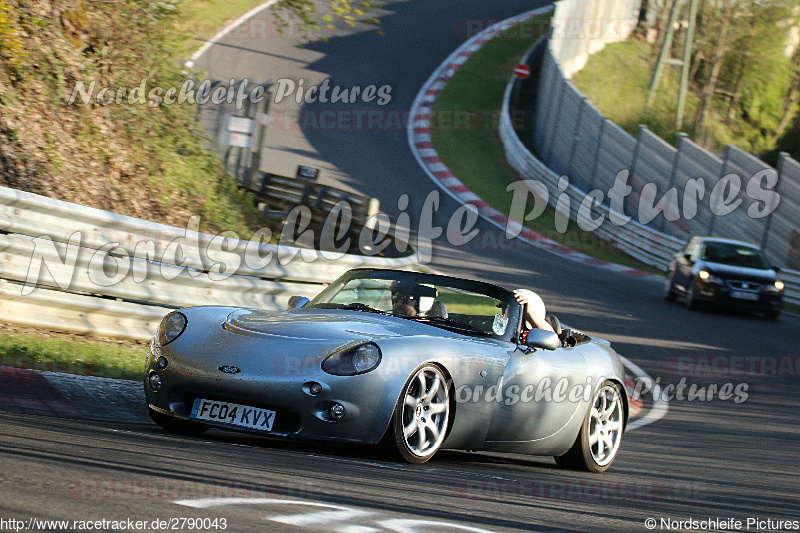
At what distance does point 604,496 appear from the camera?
20.3 ft

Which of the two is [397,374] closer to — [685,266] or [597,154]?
[685,266]

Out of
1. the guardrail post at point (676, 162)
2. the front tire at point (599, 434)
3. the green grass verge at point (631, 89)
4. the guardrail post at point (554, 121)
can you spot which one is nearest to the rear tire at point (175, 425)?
the front tire at point (599, 434)

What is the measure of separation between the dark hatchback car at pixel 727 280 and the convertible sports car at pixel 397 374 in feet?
42.4

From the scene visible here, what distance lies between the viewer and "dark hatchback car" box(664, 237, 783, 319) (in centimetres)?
2003

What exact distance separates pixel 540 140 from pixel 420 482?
30.1 m

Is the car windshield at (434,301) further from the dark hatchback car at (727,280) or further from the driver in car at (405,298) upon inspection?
the dark hatchback car at (727,280)

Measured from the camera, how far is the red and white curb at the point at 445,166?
82.6 ft

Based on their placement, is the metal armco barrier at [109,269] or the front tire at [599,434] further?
the metal armco barrier at [109,269]

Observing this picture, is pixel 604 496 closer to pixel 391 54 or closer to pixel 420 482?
pixel 420 482

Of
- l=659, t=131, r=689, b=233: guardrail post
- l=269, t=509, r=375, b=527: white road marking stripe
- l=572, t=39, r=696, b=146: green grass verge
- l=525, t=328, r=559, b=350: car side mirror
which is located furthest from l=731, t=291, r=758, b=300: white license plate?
l=269, t=509, r=375, b=527: white road marking stripe

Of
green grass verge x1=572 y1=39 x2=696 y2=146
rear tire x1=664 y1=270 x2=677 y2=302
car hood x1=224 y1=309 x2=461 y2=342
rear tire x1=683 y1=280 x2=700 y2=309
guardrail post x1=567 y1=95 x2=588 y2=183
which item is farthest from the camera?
green grass verge x1=572 y1=39 x2=696 y2=146

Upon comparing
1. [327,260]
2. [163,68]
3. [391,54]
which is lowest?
[327,260]

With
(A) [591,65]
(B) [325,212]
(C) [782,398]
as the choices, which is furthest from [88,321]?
(A) [591,65]

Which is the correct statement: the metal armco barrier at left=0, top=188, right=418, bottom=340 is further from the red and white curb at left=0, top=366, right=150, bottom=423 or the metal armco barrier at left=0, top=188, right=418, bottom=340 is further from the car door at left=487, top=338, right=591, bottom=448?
the car door at left=487, top=338, right=591, bottom=448
